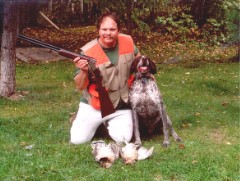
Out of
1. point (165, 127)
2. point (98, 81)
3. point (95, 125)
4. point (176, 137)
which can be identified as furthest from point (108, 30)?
point (176, 137)

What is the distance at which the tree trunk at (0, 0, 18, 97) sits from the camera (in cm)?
880

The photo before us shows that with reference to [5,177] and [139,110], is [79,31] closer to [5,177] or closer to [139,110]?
[139,110]

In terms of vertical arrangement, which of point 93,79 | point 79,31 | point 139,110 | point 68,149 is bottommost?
point 79,31

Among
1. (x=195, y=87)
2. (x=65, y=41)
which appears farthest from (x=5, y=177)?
(x=65, y=41)

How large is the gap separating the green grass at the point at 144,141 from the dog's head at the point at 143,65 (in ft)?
3.27

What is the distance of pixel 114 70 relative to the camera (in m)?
6.21

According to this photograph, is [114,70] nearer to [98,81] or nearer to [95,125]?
[98,81]

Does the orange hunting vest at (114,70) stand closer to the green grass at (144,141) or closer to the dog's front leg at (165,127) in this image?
the dog's front leg at (165,127)

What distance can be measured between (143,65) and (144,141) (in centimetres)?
109

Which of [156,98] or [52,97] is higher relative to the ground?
[156,98]

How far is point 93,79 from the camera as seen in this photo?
6.10 m

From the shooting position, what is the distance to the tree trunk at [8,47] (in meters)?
8.80

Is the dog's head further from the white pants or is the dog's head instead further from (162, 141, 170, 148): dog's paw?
(162, 141, 170, 148): dog's paw

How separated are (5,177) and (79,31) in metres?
17.6
